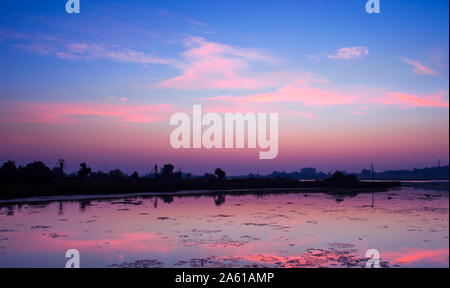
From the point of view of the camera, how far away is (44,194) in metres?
44.5

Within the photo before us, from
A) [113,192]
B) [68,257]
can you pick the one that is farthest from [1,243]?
[113,192]

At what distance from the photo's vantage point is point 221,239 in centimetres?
1694

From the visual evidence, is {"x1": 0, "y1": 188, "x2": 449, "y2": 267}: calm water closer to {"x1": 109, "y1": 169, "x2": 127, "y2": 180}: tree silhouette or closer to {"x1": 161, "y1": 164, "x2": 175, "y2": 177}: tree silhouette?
{"x1": 109, "y1": 169, "x2": 127, "y2": 180}: tree silhouette

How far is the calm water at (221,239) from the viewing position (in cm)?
1309

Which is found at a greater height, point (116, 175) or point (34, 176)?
point (34, 176)

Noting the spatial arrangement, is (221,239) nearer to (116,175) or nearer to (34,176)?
(34,176)

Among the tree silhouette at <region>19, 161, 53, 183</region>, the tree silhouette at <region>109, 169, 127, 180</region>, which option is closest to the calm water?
the tree silhouette at <region>19, 161, 53, 183</region>

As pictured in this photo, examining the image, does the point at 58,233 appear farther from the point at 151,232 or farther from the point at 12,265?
the point at 12,265

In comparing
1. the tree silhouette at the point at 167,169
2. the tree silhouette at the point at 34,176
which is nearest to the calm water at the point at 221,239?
the tree silhouette at the point at 34,176

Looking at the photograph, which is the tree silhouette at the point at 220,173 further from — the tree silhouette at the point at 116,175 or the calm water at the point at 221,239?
the calm water at the point at 221,239

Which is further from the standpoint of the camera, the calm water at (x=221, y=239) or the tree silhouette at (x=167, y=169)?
the tree silhouette at (x=167, y=169)

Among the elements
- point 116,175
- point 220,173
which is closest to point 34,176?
point 116,175

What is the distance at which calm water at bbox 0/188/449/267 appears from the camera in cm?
1309

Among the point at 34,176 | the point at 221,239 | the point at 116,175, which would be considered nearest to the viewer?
the point at 221,239
